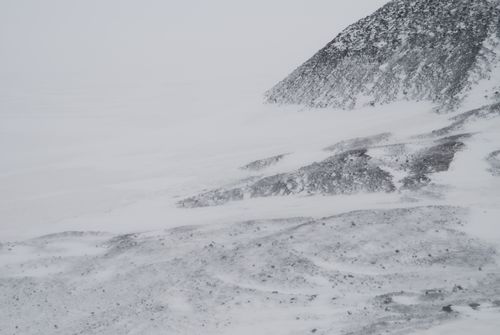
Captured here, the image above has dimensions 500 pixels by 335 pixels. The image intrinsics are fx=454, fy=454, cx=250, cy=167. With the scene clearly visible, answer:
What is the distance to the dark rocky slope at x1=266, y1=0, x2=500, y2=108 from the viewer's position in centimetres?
4012

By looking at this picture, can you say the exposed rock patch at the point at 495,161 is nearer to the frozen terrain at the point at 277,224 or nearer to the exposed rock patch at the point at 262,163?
the frozen terrain at the point at 277,224

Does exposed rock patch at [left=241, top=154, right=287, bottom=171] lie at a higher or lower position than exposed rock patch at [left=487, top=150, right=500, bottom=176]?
higher

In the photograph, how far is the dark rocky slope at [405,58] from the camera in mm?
40125

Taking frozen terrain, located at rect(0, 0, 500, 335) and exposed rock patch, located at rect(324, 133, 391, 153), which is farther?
exposed rock patch, located at rect(324, 133, 391, 153)

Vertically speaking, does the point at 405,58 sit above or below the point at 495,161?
above

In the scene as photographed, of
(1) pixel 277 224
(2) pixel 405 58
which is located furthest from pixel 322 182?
(2) pixel 405 58

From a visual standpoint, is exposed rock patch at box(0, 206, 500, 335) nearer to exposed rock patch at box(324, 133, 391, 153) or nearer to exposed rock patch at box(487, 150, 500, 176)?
exposed rock patch at box(487, 150, 500, 176)

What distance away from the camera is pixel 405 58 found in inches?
1751

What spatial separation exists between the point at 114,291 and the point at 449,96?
31.4 m

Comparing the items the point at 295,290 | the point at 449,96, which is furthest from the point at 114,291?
the point at 449,96

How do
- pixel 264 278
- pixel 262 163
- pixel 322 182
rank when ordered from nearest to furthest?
pixel 264 278 → pixel 322 182 → pixel 262 163

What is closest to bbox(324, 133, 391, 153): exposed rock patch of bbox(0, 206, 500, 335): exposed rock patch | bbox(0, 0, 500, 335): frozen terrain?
bbox(0, 0, 500, 335): frozen terrain

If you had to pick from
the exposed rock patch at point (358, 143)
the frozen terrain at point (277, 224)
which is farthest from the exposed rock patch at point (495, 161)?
the exposed rock patch at point (358, 143)

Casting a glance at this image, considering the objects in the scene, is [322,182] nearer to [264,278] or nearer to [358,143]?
[358,143]
